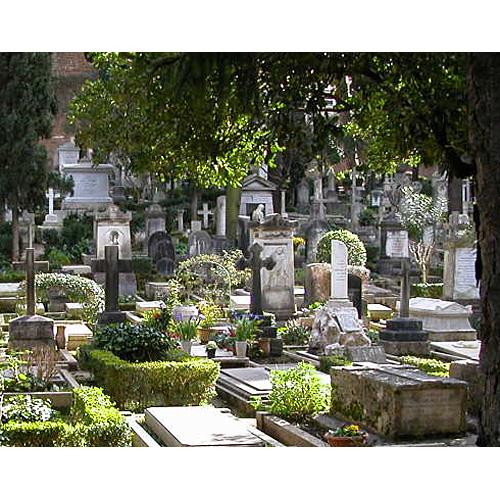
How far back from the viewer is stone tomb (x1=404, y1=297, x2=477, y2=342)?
14.8 meters

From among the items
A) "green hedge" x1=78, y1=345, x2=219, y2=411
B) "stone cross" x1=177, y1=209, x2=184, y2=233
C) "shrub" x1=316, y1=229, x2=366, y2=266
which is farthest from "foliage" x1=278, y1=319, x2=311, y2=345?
"stone cross" x1=177, y1=209, x2=184, y2=233

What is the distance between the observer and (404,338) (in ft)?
44.8

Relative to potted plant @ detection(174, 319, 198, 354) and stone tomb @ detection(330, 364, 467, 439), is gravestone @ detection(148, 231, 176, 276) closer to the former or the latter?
potted plant @ detection(174, 319, 198, 354)

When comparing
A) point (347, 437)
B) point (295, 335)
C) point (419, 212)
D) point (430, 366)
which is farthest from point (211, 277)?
point (347, 437)

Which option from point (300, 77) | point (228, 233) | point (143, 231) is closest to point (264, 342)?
point (300, 77)

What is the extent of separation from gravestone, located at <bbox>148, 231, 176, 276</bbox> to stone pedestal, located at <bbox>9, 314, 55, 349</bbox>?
924 centimetres

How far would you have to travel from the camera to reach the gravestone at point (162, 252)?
21.4m

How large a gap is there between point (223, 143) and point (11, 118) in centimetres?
185

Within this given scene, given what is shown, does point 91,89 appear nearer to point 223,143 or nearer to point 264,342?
point 223,143

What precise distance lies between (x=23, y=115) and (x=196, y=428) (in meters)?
3.02

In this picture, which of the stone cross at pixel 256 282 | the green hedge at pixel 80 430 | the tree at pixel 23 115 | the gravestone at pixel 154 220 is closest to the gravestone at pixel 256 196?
the gravestone at pixel 154 220

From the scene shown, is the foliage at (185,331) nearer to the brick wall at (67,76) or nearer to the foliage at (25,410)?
the brick wall at (67,76)

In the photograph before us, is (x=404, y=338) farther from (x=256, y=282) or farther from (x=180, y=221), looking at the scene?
(x=180, y=221)

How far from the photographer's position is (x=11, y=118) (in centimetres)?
845
